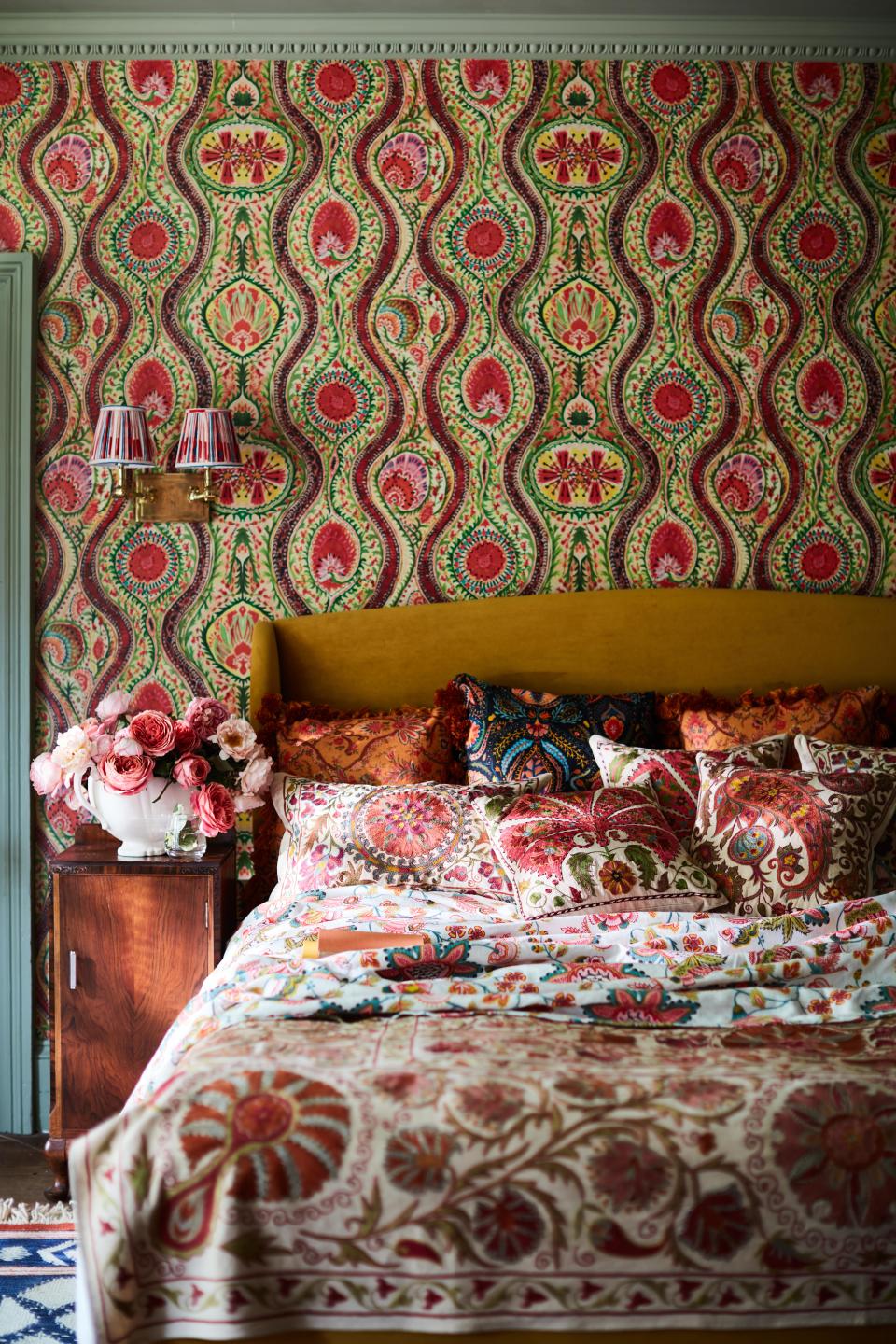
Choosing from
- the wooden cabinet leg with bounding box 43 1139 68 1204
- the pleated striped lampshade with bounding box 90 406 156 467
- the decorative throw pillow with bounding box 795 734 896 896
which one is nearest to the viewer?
the wooden cabinet leg with bounding box 43 1139 68 1204

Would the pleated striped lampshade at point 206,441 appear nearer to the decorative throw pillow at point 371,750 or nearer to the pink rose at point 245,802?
the decorative throw pillow at point 371,750

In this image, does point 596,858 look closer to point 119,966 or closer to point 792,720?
point 792,720

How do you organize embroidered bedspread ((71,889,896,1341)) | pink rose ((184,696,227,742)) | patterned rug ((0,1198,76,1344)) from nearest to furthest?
embroidered bedspread ((71,889,896,1341)) < patterned rug ((0,1198,76,1344)) < pink rose ((184,696,227,742))

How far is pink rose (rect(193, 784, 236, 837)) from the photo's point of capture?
3008mm

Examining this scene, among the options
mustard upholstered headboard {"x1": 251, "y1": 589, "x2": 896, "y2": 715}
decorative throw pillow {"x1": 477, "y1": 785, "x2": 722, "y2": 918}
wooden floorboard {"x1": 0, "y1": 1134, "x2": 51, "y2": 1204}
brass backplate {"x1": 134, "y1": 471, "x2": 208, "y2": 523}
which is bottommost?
wooden floorboard {"x1": 0, "y1": 1134, "x2": 51, "y2": 1204}

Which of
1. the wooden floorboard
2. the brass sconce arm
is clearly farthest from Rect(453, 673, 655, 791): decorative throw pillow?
the wooden floorboard

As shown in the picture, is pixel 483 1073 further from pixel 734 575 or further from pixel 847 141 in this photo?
pixel 847 141

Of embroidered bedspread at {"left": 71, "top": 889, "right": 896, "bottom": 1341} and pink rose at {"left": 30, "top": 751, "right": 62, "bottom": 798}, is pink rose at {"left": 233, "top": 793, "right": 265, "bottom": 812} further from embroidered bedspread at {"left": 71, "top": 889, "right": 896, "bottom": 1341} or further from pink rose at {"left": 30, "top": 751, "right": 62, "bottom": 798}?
embroidered bedspread at {"left": 71, "top": 889, "right": 896, "bottom": 1341}

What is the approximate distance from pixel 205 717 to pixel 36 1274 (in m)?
1.33

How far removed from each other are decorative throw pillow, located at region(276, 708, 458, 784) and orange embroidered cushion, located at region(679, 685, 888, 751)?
686 millimetres

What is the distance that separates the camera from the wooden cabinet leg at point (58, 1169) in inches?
110

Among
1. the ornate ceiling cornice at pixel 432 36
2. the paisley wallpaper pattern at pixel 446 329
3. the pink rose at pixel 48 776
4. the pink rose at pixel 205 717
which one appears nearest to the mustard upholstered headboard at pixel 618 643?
the paisley wallpaper pattern at pixel 446 329

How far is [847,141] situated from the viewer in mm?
3516

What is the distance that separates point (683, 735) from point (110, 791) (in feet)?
5.02
